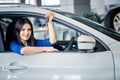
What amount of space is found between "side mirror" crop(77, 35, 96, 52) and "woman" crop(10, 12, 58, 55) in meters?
0.42

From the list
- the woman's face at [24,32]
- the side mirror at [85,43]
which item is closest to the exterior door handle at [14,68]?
the woman's face at [24,32]

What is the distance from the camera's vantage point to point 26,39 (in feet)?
14.1

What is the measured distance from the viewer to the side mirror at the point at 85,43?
383 centimetres

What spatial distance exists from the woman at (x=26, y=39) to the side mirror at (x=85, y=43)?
0.42 meters

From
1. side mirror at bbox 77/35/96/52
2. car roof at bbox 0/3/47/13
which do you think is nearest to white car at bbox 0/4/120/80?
side mirror at bbox 77/35/96/52

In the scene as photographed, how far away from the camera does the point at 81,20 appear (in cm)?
436


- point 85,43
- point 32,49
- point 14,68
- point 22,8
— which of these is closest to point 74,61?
point 85,43

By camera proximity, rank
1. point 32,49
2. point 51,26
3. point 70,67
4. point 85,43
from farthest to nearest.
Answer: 1. point 51,26
2. point 32,49
3. point 70,67
4. point 85,43

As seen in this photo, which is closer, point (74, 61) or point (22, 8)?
point (74, 61)

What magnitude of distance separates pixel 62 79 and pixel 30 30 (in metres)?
0.73

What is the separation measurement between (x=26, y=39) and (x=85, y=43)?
79cm

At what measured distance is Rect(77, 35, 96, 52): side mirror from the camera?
3828 mm

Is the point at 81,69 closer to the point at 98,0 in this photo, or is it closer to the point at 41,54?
the point at 41,54

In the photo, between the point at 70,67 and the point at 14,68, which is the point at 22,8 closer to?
the point at 14,68
